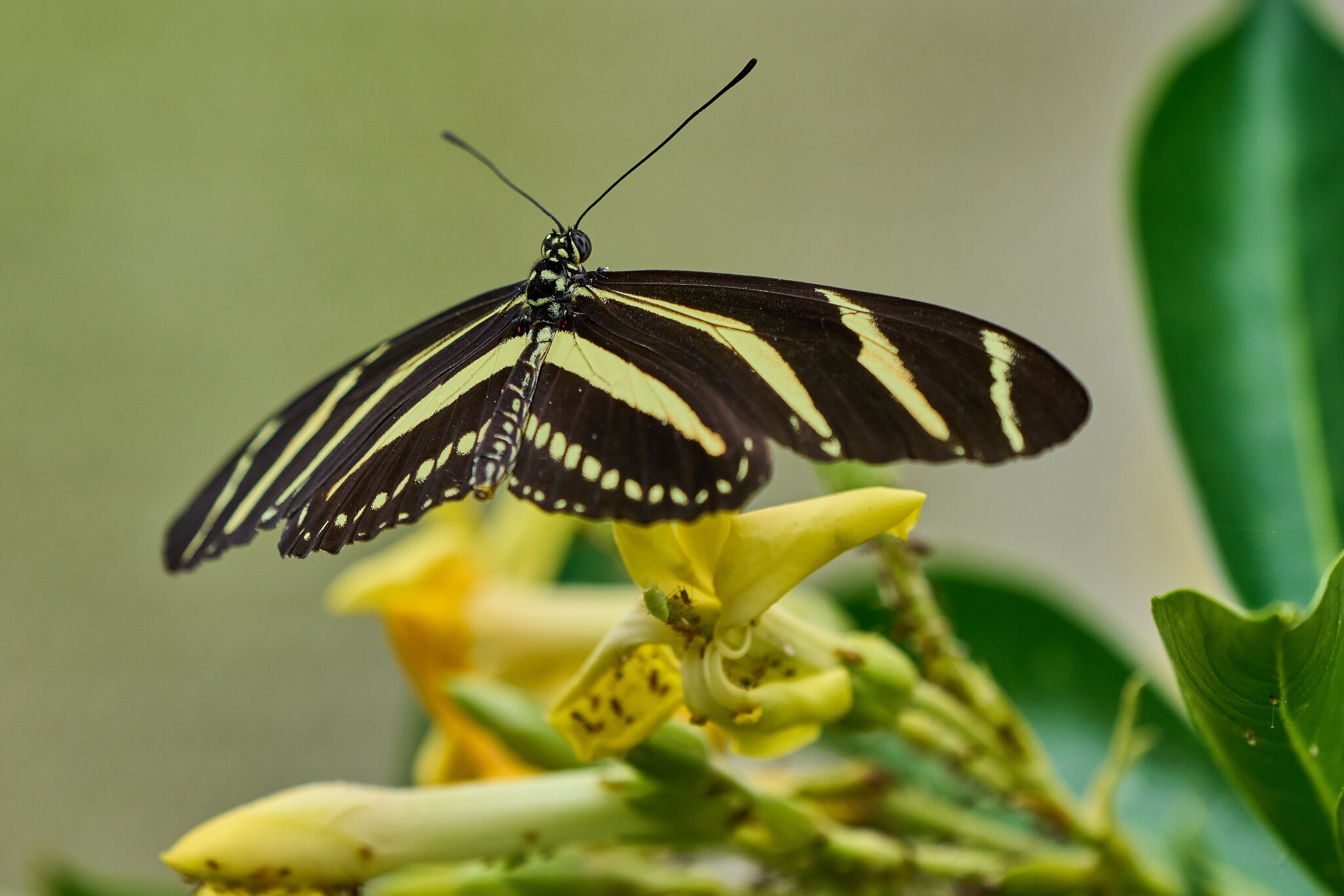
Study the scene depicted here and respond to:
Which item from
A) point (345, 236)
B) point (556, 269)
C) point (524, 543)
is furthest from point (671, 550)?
point (345, 236)

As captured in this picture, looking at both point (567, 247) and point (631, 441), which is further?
point (567, 247)

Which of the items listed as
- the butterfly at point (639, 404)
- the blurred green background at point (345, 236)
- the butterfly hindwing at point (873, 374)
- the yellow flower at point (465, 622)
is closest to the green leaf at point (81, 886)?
the yellow flower at point (465, 622)

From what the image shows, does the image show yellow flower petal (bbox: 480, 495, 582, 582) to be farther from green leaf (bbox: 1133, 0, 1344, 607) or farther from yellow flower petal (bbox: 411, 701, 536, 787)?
green leaf (bbox: 1133, 0, 1344, 607)

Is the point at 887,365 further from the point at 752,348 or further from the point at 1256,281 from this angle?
the point at 1256,281

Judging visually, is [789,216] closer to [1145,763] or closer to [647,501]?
[1145,763]

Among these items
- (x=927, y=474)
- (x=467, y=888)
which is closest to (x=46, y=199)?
(x=927, y=474)

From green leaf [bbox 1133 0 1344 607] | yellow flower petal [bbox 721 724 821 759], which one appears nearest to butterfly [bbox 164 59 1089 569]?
yellow flower petal [bbox 721 724 821 759]
